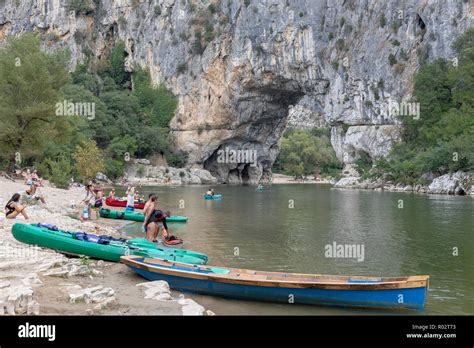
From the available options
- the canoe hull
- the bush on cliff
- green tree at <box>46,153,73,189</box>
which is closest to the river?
the canoe hull

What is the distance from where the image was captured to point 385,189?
48281 mm

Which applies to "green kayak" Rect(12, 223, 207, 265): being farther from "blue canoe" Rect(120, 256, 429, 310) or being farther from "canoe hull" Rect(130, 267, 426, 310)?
"canoe hull" Rect(130, 267, 426, 310)

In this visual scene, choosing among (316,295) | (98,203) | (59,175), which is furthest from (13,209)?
(59,175)

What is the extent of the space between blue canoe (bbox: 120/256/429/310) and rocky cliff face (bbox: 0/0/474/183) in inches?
1698

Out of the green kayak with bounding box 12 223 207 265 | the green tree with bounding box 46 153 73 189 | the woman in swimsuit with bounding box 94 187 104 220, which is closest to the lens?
the green kayak with bounding box 12 223 207 265

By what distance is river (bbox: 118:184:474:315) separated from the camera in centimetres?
1037

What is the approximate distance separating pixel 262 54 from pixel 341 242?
143ft

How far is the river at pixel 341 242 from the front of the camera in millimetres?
10367

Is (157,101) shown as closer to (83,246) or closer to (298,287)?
(83,246)

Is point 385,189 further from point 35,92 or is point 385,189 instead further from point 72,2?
point 72,2

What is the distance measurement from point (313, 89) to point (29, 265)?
50.1 m

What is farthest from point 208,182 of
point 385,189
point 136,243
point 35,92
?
point 136,243

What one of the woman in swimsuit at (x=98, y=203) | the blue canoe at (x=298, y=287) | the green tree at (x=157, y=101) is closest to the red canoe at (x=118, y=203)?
the woman in swimsuit at (x=98, y=203)

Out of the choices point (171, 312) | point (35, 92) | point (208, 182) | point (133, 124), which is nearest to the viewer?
point (171, 312)
